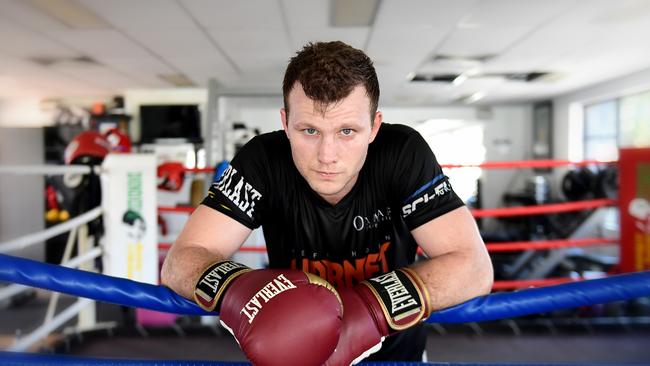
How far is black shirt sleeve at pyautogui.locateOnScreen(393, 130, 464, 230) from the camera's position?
993mm

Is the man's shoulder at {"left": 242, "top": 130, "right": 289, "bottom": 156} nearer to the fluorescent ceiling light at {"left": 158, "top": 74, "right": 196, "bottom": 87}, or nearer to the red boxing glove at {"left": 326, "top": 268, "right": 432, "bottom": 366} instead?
the red boxing glove at {"left": 326, "top": 268, "right": 432, "bottom": 366}

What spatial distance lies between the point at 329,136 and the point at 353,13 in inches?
122

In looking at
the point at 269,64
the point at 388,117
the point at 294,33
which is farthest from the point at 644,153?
the point at 388,117

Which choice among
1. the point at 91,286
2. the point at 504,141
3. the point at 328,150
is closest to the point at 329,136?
the point at 328,150

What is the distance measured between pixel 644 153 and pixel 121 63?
5.19 m

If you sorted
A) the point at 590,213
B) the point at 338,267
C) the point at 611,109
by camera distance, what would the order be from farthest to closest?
the point at 611,109
the point at 590,213
the point at 338,267

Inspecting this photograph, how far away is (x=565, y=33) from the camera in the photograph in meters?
4.34

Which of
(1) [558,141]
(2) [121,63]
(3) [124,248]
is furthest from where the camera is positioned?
(1) [558,141]

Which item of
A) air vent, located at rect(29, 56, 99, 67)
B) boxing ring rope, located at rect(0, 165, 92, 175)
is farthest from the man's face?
air vent, located at rect(29, 56, 99, 67)

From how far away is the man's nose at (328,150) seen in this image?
90 cm

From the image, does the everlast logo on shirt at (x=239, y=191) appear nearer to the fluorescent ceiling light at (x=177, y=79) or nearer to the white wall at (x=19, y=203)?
the fluorescent ceiling light at (x=177, y=79)

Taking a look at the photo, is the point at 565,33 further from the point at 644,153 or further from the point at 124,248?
the point at 124,248

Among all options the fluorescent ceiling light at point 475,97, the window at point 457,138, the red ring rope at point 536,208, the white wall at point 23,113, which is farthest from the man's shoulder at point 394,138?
the white wall at point 23,113

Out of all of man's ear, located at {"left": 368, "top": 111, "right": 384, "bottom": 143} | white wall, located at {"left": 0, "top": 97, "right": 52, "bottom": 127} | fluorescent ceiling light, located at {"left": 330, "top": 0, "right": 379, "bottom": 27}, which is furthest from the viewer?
white wall, located at {"left": 0, "top": 97, "right": 52, "bottom": 127}
